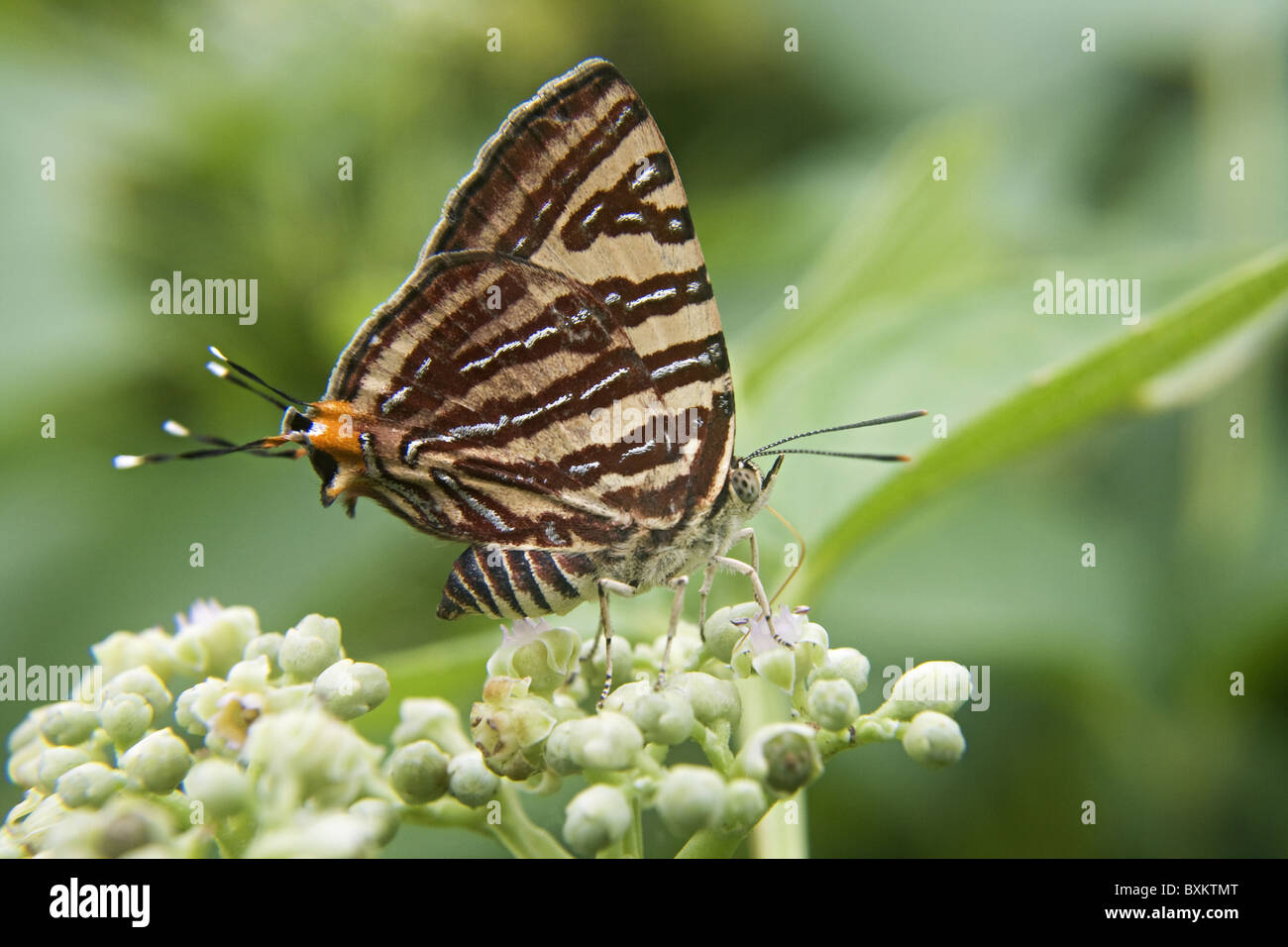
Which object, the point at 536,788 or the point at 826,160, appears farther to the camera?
the point at 826,160

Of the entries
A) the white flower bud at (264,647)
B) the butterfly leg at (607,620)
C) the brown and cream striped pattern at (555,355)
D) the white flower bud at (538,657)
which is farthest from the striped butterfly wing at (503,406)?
the white flower bud at (264,647)

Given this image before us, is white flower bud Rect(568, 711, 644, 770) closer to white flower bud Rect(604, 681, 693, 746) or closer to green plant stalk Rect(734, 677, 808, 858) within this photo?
white flower bud Rect(604, 681, 693, 746)

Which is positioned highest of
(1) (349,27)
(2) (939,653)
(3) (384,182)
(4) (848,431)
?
(1) (349,27)

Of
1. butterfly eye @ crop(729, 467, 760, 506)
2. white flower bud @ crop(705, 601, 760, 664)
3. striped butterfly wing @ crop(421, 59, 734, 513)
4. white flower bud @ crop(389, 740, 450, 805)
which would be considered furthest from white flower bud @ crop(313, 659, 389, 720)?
butterfly eye @ crop(729, 467, 760, 506)

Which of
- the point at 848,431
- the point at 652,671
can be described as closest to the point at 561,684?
the point at 652,671

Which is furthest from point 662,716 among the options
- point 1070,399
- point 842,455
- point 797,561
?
point 1070,399

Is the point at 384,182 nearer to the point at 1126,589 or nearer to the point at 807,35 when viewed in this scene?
the point at 807,35

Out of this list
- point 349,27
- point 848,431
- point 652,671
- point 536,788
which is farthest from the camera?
point 349,27

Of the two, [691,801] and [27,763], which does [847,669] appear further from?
[27,763]
